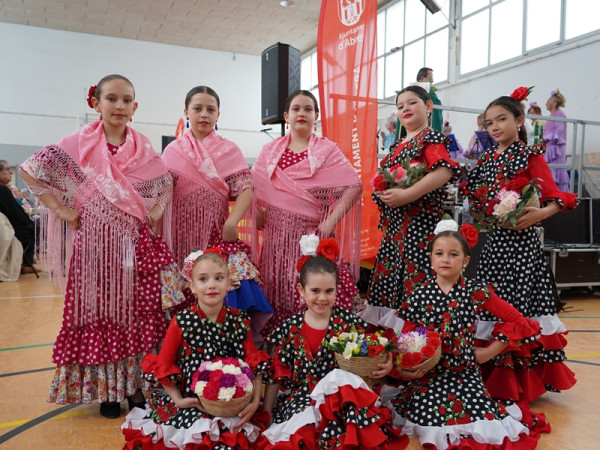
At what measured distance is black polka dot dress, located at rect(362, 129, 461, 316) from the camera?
244 cm

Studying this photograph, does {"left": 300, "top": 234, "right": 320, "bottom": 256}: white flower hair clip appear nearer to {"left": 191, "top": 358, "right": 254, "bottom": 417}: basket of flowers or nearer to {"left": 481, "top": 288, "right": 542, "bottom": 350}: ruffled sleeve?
{"left": 191, "top": 358, "right": 254, "bottom": 417}: basket of flowers

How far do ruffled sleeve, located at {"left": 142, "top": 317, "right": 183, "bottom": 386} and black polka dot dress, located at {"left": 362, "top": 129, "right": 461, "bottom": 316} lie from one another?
104 centimetres

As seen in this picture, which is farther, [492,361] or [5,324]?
[5,324]

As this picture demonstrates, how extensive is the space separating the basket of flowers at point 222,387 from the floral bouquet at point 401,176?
1120 millimetres

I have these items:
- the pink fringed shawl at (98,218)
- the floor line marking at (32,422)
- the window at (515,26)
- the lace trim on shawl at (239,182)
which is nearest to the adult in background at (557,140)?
the window at (515,26)

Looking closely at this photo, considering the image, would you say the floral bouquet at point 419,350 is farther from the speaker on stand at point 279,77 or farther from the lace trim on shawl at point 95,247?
the speaker on stand at point 279,77

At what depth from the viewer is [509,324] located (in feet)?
7.44

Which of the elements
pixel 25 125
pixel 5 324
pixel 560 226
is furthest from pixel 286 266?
pixel 25 125

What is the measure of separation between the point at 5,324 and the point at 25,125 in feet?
36.4

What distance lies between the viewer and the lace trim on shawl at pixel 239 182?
8.58 feet

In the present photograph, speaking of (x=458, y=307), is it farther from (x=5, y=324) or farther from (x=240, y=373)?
(x=5, y=324)

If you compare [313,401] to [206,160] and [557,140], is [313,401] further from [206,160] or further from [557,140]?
[557,140]

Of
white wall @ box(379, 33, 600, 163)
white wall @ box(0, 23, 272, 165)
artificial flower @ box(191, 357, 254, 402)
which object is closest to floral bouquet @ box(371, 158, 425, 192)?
artificial flower @ box(191, 357, 254, 402)

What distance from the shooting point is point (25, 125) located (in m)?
13.6
